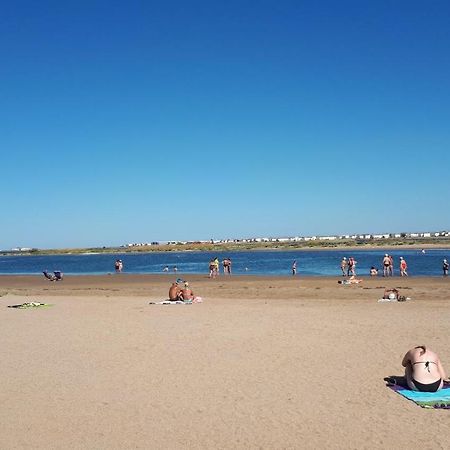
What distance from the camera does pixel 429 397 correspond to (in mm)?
8867

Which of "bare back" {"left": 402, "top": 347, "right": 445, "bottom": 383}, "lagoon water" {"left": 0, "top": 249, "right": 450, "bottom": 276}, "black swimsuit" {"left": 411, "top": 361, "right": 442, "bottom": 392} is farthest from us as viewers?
"lagoon water" {"left": 0, "top": 249, "right": 450, "bottom": 276}

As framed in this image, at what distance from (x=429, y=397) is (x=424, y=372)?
518 mm

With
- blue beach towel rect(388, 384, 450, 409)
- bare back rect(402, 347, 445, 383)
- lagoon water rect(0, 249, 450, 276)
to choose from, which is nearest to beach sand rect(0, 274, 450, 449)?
blue beach towel rect(388, 384, 450, 409)

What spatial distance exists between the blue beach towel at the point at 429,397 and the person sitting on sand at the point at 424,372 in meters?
0.10

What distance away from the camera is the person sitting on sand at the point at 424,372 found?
9.19 m

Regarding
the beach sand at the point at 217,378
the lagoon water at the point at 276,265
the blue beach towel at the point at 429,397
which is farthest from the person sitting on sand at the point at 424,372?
the lagoon water at the point at 276,265

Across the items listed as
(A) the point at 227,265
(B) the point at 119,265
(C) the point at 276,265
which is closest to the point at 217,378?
(A) the point at 227,265

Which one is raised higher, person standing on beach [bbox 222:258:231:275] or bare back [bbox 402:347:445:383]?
person standing on beach [bbox 222:258:231:275]

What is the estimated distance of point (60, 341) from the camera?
48.1 feet

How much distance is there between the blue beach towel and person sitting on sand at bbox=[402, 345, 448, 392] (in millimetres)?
104

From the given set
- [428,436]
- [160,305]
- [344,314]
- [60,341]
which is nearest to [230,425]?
[428,436]

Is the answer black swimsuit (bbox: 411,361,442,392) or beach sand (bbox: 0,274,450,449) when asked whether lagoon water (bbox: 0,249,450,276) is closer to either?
beach sand (bbox: 0,274,450,449)

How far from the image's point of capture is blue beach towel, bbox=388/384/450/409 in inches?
333

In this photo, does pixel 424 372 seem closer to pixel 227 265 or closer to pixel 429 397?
pixel 429 397
